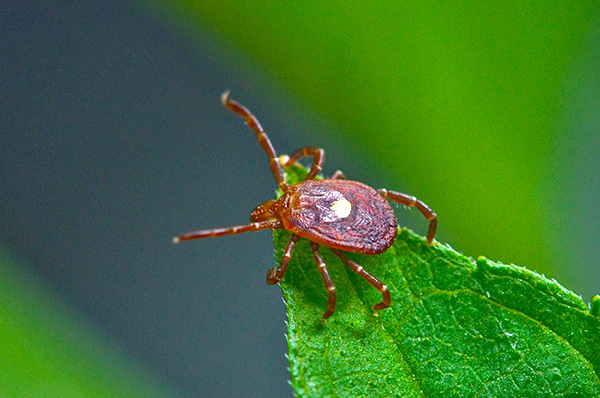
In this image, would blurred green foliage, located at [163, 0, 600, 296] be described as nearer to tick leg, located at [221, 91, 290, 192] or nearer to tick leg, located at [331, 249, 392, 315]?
tick leg, located at [221, 91, 290, 192]

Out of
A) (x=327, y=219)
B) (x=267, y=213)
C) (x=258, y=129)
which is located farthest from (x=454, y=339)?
(x=258, y=129)

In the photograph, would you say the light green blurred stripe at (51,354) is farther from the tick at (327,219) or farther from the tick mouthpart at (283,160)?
the tick mouthpart at (283,160)

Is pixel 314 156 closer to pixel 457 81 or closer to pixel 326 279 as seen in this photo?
pixel 457 81

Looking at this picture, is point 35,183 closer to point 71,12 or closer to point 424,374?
point 71,12

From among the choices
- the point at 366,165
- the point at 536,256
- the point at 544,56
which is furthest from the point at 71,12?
the point at 536,256

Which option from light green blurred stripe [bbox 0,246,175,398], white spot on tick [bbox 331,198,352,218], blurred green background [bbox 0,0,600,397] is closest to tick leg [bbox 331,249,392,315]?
white spot on tick [bbox 331,198,352,218]
